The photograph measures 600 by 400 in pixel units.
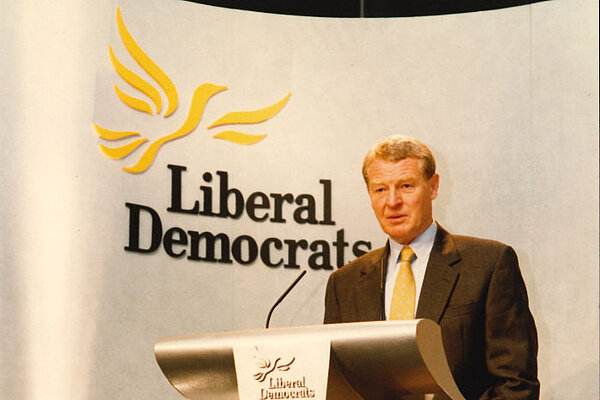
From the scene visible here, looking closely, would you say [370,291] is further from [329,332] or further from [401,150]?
[329,332]

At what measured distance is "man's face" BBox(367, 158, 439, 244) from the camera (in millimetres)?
3648

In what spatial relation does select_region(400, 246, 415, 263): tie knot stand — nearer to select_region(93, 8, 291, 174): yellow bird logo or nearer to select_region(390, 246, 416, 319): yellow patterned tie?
select_region(390, 246, 416, 319): yellow patterned tie

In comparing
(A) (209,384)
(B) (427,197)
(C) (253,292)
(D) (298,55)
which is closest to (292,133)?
(D) (298,55)

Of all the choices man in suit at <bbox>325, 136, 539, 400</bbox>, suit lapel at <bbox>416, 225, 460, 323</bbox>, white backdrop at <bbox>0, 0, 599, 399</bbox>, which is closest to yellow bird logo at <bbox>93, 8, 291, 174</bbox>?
white backdrop at <bbox>0, 0, 599, 399</bbox>

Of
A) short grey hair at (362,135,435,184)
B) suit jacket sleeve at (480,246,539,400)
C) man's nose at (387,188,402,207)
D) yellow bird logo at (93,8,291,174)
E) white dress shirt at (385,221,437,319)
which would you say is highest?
yellow bird logo at (93,8,291,174)

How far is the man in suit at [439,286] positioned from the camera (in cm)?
315

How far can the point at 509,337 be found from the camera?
3.17m

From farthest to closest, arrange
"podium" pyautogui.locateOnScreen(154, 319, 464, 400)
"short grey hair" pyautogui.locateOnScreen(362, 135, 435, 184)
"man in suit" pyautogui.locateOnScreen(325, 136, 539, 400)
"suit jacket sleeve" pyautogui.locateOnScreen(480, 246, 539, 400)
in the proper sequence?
"short grey hair" pyautogui.locateOnScreen(362, 135, 435, 184)
"man in suit" pyautogui.locateOnScreen(325, 136, 539, 400)
"suit jacket sleeve" pyautogui.locateOnScreen(480, 246, 539, 400)
"podium" pyautogui.locateOnScreen(154, 319, 464, 400)

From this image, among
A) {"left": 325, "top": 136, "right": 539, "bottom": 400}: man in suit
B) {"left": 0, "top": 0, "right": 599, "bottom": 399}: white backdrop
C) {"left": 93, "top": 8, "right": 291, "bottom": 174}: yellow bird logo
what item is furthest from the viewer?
{"left": 93, "top": 8, "right": 291, "bottom": 174}: yellow bird logo

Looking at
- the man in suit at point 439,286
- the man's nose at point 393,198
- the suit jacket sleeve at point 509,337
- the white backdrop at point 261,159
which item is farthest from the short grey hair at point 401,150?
the white backdrop at point 261,159

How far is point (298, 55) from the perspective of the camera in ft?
17.0

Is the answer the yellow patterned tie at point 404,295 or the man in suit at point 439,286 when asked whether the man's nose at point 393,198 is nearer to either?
the man in suit at point 439,286

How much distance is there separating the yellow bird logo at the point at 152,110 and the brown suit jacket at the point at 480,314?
1630 millimetres

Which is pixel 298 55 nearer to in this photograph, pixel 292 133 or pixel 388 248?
pixel 292 133
